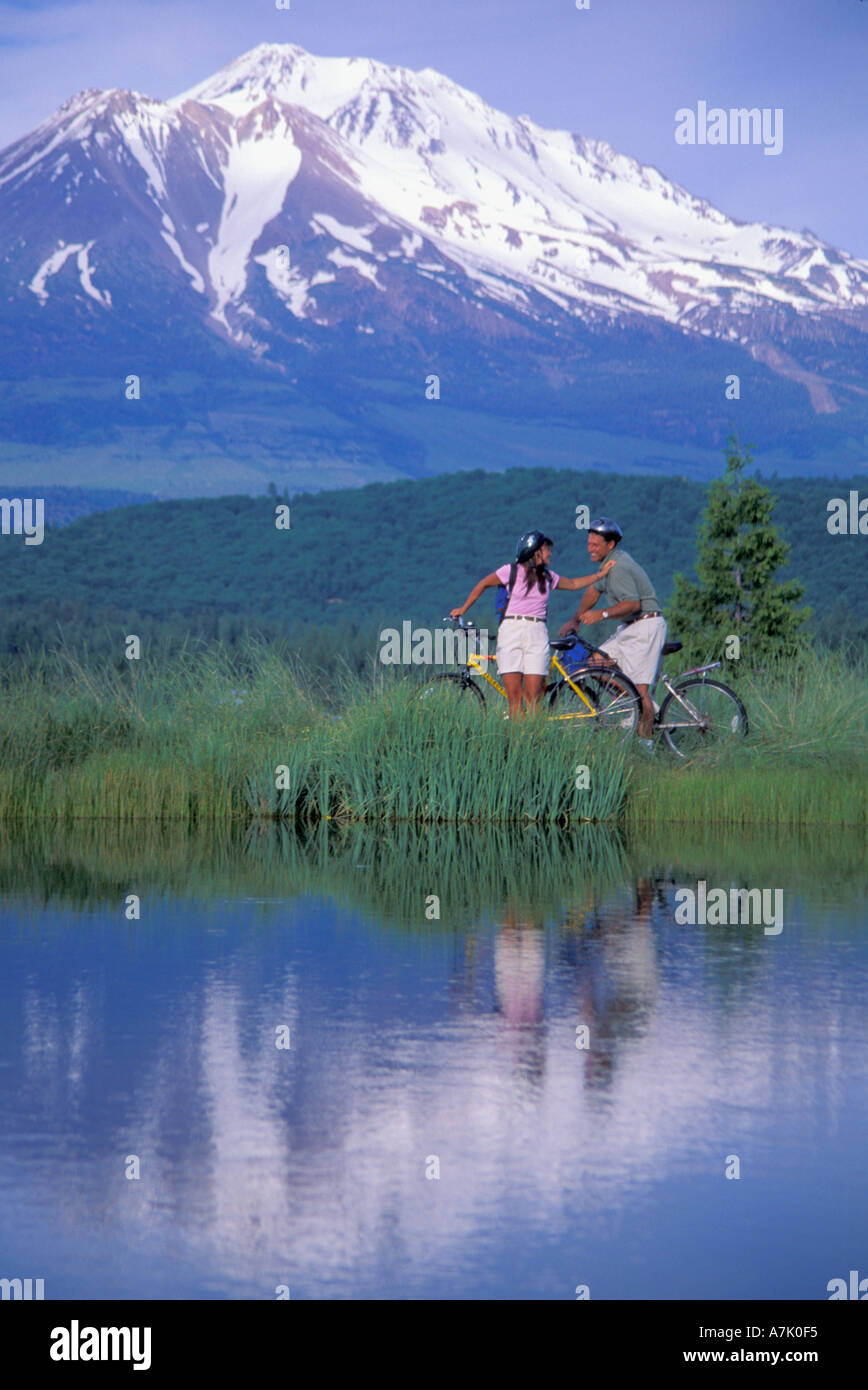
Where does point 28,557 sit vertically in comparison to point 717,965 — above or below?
above

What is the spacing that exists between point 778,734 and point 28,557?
97.0m

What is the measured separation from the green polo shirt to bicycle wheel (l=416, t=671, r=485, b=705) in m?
1.27

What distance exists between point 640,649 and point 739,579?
18.4 metres

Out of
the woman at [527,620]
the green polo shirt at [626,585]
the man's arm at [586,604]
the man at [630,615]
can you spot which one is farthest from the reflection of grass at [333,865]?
the green polo shirt at [626,585]

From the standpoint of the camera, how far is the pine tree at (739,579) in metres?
32.0

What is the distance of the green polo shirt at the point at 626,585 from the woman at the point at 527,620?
0.07 m

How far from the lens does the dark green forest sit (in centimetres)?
9419

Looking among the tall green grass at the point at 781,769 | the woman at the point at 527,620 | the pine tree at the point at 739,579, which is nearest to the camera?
the woman at the point at 527,620

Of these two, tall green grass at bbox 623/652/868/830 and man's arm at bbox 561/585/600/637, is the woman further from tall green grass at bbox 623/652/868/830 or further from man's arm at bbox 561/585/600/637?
tall green grass at bbox 623/652/868/830

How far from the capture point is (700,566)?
33.5 meters

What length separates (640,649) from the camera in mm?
14688

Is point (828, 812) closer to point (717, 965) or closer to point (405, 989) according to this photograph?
point (717, 965)

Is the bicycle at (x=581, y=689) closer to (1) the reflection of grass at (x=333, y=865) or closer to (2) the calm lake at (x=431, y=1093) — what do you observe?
(1) the reflection of grass at (x=333, y=865)

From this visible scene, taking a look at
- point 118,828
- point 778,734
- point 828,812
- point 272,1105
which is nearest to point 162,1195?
point 272,1105
